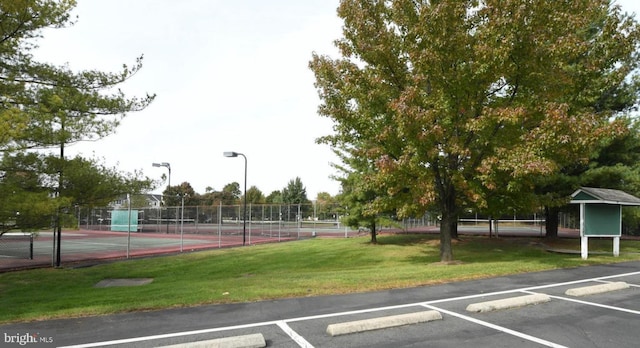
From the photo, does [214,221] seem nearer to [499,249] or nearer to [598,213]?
[499,249]

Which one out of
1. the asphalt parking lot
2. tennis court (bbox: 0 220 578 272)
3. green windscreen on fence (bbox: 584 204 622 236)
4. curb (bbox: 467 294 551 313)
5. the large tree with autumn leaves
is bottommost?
tennis court (bbox: 0 220 578 272)

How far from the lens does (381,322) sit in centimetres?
615

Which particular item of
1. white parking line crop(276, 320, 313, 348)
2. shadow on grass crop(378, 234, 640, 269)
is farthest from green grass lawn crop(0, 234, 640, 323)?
white parking line crop(276, 320, 313, 348)

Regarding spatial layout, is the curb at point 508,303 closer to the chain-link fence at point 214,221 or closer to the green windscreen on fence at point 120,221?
the chain-link fence at point 214,221

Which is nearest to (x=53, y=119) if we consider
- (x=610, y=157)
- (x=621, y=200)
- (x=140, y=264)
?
(x=140, y=264)

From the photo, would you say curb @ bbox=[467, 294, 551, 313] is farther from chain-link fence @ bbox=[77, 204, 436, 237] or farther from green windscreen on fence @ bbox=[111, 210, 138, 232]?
green windscreen on fence @ bbox=[111, 210, 138, 232]

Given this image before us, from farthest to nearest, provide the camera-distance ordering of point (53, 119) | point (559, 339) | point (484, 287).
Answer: point (53, 119)
point (484, 287)
point (559, 339)

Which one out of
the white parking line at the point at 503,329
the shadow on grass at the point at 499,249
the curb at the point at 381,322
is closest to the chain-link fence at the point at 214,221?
the shadow on grass at the point at 499,249

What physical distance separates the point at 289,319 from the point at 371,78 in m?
9.41

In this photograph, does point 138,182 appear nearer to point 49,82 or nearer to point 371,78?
point 49,82

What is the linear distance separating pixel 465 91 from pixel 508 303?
8119mm

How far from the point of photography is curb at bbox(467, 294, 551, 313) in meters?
7.13

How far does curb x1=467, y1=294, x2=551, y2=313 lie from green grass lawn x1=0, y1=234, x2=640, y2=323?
2.48 meters

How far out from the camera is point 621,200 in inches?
636
